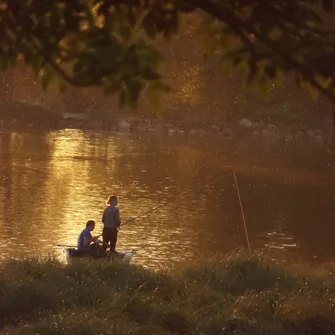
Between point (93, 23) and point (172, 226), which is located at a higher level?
point (93, 23)

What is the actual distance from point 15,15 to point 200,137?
242 feet

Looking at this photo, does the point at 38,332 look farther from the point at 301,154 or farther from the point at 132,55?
the point at 301,154

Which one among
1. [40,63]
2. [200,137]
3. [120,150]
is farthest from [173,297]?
[200,137]

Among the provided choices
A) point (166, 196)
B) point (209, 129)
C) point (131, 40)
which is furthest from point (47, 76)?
point (209, 129)

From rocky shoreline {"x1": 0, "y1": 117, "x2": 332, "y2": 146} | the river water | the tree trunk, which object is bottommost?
the river water

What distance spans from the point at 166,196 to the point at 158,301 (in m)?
26.4

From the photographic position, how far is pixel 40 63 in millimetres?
6527

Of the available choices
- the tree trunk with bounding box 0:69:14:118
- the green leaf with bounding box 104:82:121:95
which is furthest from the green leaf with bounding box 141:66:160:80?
the tree trunk with bounding box 0:69:14:118

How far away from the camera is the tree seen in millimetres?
5875

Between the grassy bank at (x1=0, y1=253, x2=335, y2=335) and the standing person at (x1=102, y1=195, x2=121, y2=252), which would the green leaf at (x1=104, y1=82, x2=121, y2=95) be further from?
the standing person at (x1=102, y1=195, x2=121, y2=252)

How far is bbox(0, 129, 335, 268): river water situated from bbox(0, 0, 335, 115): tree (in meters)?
17.7

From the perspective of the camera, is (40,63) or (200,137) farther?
(200,137)

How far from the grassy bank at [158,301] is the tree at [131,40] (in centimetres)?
561

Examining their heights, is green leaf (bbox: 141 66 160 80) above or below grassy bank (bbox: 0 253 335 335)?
above
